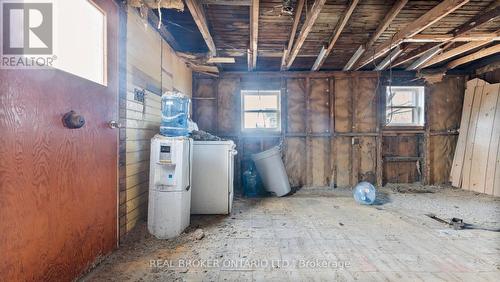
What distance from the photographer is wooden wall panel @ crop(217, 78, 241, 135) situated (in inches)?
214

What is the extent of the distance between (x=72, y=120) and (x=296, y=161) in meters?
4.25

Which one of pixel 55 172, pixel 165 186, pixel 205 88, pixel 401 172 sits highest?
pixel 205 88

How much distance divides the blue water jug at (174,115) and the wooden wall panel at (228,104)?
222cm

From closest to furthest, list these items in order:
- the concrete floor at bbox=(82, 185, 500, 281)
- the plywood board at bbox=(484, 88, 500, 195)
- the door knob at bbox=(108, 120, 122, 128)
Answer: the concrete floor at bbox=(82, 185, 500, 281)
the door knob at bbox=(108, 120, 122, 128)
the plywood board at bbox=(484, 88, 500, 195)

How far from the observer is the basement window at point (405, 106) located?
18.1ft

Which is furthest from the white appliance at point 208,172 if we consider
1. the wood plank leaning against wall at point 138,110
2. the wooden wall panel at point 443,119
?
the wooden wall panel at point 443,119

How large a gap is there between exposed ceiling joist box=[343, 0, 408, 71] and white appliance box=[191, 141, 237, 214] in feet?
7.86

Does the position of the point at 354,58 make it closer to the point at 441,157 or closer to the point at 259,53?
the point at 259,53

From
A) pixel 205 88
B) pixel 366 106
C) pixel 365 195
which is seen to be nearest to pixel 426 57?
pixel 366 106

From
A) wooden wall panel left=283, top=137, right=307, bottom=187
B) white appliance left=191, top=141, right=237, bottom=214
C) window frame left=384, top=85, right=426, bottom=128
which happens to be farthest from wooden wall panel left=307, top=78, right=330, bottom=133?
white appliance left=191, top=141, right=237, bottom=214

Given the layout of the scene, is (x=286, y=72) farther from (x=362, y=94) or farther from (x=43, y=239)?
(x=43, y=239)

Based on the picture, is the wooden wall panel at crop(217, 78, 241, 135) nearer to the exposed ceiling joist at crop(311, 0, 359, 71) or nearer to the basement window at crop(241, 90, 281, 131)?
the basement window at crop(241, 90, 281, 131)

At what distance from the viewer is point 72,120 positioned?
71.2 inches

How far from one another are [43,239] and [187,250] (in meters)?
1.20
